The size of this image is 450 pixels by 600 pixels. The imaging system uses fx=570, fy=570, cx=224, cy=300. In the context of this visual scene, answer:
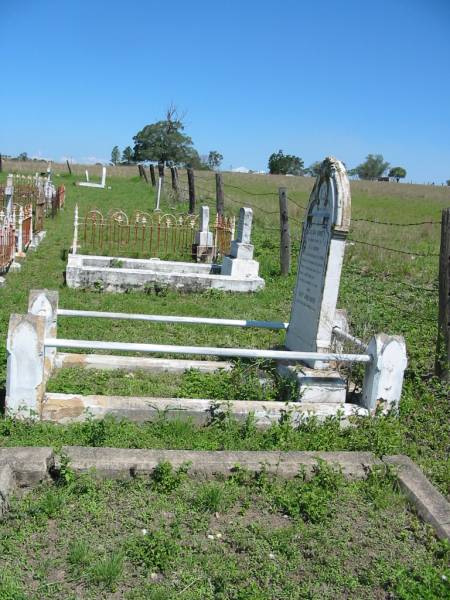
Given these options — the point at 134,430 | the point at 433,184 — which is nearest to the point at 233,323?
the point at 134,430

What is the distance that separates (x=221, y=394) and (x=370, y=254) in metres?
9.52

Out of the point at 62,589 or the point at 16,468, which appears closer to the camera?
the point at 62,589

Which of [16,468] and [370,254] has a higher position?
[370,254]

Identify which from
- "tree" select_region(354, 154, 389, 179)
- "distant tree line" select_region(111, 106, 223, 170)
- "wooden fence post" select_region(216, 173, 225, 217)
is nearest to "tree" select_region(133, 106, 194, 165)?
"distant tree line" select_region(111, 106, 223, 170)

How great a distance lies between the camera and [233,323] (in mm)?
5922

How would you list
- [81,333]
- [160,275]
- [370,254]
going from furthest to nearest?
[370,254] → [160,275] → [81,333]

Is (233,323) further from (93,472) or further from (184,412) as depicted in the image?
(93,472)

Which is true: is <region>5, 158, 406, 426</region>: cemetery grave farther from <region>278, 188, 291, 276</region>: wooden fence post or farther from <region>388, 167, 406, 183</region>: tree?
<region>388, 167, 406, 183</region>: tree

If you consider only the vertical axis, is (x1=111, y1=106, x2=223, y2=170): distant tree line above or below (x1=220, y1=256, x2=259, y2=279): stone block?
above

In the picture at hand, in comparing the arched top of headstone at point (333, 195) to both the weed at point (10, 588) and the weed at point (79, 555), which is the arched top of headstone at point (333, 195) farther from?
the weed at point (10, 588)

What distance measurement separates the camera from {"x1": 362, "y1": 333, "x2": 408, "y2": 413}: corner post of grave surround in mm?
4668

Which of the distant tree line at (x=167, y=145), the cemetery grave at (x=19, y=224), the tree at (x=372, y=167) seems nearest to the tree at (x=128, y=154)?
the distant tree line at (x=167, y=145)

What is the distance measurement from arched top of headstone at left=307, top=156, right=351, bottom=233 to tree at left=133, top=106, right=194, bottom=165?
76049 mm

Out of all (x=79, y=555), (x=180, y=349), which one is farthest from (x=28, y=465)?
(x=180, y=349)
